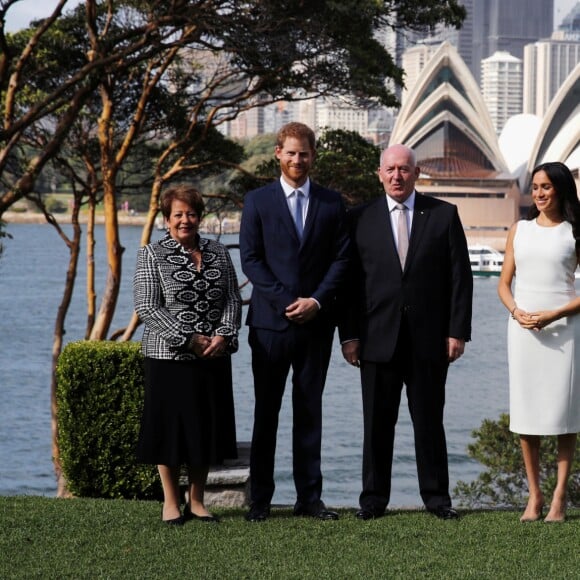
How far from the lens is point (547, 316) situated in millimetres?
3971

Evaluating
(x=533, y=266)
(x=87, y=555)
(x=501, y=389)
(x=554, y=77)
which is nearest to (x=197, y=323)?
(x=87, y=555)

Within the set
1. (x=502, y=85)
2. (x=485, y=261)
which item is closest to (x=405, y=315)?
(x=485, y=261)

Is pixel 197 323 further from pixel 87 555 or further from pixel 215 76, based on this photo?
pixel 215 76

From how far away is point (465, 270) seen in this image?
Result: 4.04 meters

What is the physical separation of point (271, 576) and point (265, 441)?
2.51 feet

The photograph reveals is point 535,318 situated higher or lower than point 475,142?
lower

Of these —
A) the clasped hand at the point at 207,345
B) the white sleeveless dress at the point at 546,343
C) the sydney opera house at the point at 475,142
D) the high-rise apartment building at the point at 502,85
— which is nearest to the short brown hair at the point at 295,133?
the clasped hand at the point at 207,345

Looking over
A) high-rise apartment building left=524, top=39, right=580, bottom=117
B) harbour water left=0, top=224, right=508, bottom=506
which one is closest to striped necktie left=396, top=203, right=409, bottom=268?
harbour water left=0, top=224, right=508, bottom=506

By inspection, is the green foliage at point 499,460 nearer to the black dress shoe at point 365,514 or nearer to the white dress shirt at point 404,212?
the black dress shoe at point 365,514

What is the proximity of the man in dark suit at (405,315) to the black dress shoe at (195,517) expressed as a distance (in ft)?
1.87

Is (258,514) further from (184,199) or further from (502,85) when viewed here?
(502,85)

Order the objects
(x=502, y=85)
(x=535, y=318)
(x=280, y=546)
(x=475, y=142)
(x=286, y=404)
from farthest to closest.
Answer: (x=502, y=85) → (x=475, y=142) → (x=286, y=404) → (x=535, y=318) → (x=280, y=546)

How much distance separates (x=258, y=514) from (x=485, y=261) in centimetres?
5198

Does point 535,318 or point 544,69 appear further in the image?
point 544,69
